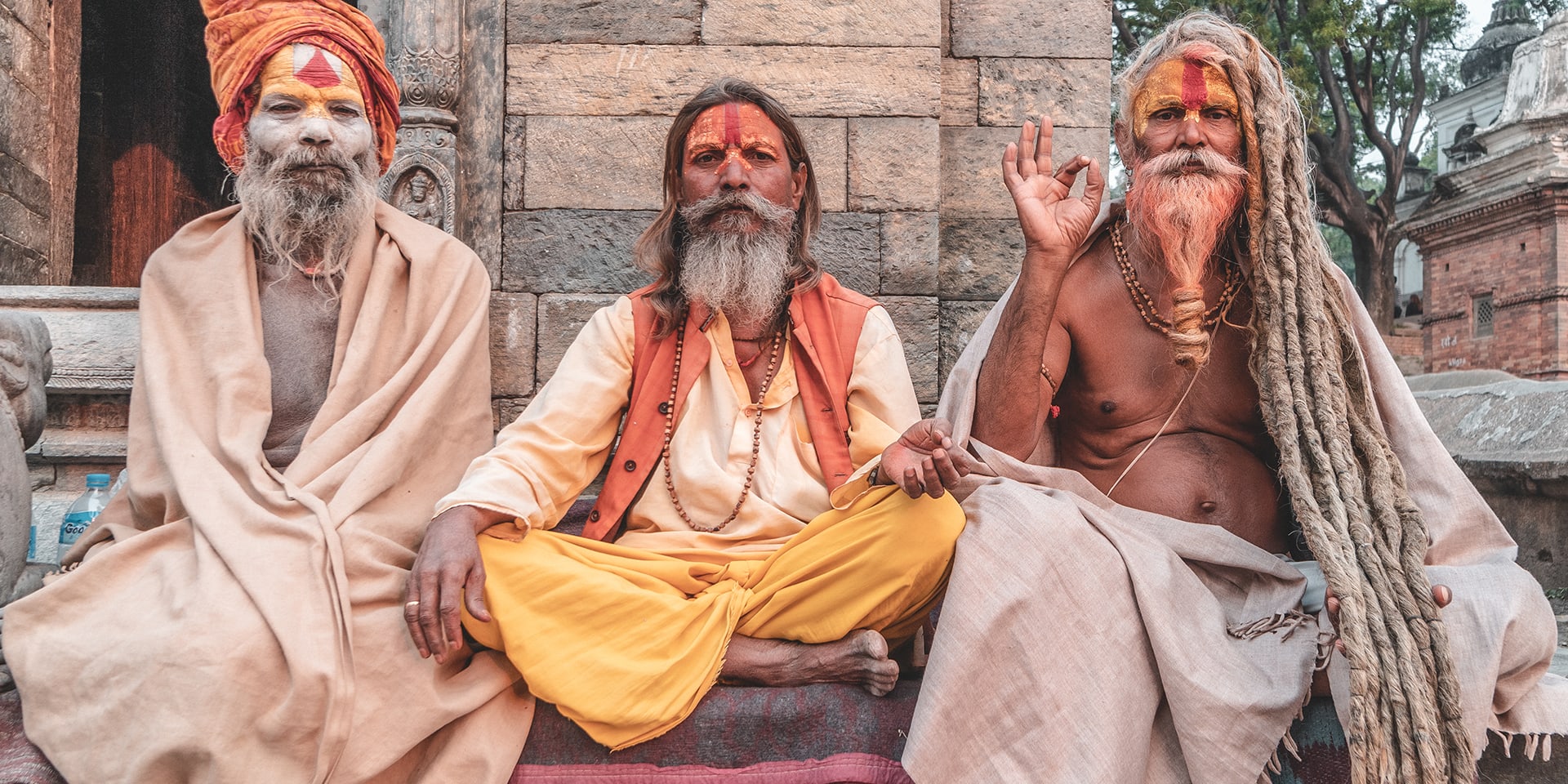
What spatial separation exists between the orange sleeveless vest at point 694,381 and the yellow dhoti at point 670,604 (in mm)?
241

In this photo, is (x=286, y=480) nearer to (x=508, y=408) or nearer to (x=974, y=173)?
(x=508, y=408)

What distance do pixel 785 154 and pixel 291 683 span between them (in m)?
1.98

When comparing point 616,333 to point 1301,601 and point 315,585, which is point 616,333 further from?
point 1301,601

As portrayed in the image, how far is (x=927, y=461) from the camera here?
254 cm

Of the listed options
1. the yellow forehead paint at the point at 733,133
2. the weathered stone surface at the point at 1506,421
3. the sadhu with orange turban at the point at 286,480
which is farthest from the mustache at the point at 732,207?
the weathered stone surface at the point at 1506,421

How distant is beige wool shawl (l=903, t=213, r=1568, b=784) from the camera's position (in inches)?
93.9

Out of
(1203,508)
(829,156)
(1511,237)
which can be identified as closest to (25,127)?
(829,156)

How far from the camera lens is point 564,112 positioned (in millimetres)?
4383

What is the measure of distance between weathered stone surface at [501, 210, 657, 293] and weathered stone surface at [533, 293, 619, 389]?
0.06m

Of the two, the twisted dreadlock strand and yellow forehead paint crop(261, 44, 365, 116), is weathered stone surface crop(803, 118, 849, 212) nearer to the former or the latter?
the twisted dreadlock strand

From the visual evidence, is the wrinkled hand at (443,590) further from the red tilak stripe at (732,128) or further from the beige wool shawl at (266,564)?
the red tilak stripe at (732,128)

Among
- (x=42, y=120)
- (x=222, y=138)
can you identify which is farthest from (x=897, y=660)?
(x=42, y=120)

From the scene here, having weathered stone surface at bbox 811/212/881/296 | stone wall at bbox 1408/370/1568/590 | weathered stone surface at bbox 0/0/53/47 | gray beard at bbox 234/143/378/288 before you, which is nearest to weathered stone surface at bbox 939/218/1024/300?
weathered stone surface at bbox 811/212/881/296

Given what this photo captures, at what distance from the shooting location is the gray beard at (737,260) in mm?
3193
